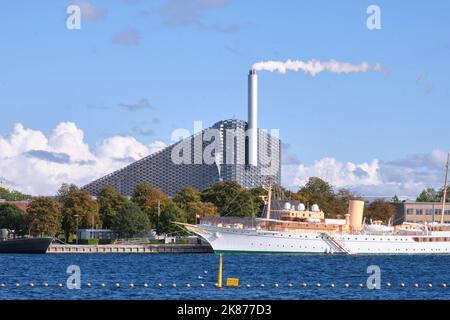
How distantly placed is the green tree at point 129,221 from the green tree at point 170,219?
2.21 meters

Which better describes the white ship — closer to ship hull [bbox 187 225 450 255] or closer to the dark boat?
ship hull [bbox 187 225 450 255]

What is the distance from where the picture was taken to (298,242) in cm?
13125

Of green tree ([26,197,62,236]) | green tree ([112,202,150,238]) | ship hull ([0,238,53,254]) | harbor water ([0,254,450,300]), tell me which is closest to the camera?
harbor water ([0,254,450,300])

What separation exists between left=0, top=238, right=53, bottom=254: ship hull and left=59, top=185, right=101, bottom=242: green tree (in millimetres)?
16270

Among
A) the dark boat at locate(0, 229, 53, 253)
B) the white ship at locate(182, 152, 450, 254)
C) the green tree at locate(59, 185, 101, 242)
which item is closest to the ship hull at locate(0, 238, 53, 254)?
the dark boat at locate(0, 229, 53, 253)

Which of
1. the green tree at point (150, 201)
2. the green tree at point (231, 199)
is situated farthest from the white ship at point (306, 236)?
the green tree at point (150, 201)

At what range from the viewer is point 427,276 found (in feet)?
255

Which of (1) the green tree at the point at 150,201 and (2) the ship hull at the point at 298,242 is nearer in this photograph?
(2) the ship hull at the point at 298,242

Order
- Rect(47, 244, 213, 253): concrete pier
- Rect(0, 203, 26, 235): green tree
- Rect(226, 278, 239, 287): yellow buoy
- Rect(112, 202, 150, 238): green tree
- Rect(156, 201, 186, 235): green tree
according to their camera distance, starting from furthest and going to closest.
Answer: Rect(0, 203, 26, 235): green tree, Rect(156, 201, 186, 235): green tree, Rect(112, 202, 150, 238): green tree, Rect(47, 244, 213, 253): concrete pier, Rect(226, 278, 239, 287): yellow buoy

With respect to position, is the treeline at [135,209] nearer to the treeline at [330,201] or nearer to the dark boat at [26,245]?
the treeline at [330,201]

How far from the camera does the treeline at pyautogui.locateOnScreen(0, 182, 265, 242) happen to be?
14525cm

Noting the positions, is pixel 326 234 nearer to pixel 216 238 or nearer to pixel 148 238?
pixel 216 238

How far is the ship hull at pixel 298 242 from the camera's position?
130375mm
